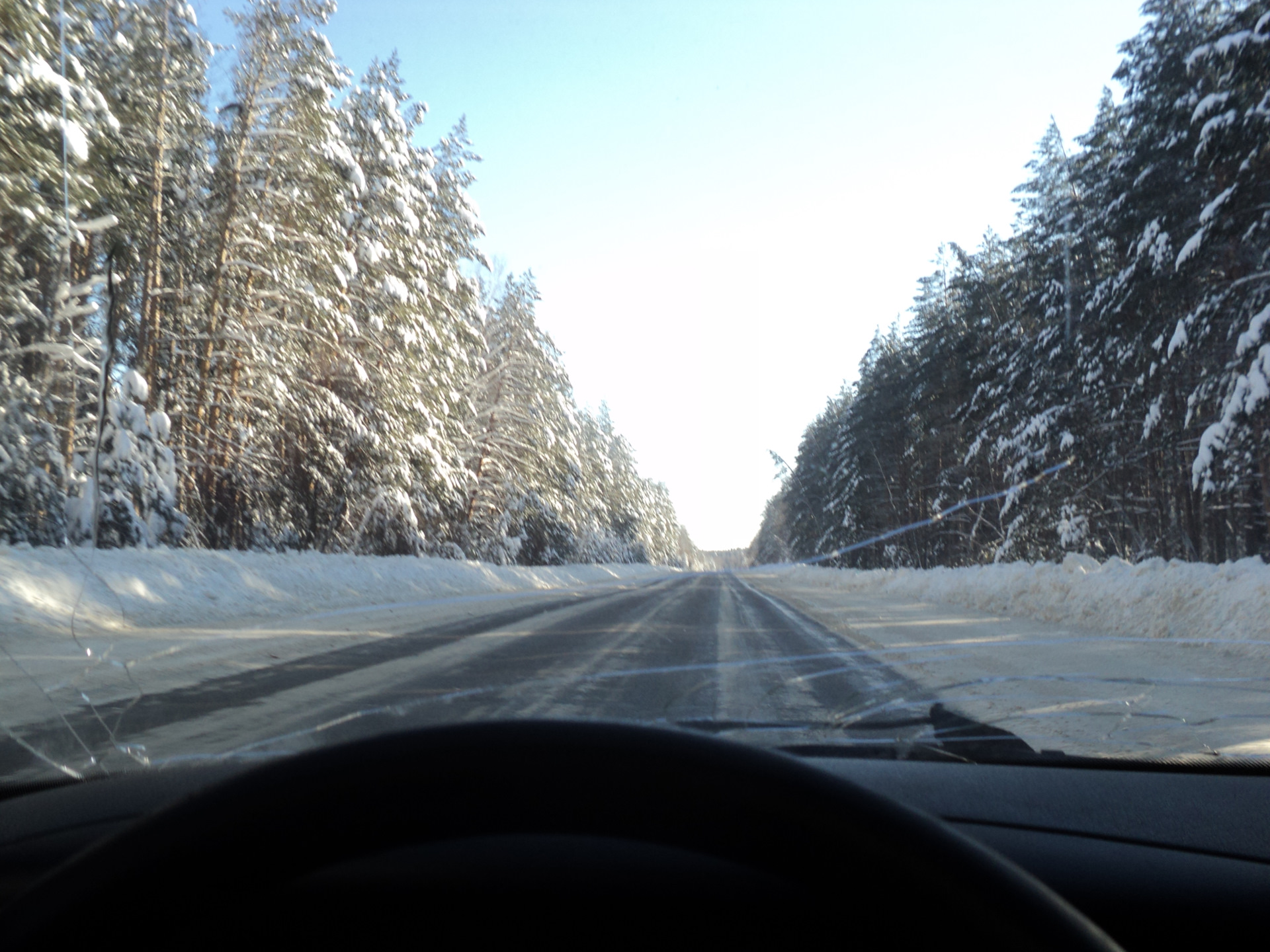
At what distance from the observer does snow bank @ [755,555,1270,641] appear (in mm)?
9492

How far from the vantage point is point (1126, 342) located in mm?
22578

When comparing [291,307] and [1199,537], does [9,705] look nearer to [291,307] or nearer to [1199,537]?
[291,307]

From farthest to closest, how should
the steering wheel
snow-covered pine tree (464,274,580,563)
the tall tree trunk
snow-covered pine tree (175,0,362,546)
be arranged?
snow-covered pine tree (464,274,580,563), snow-covered pine tree (175,0,362,546), the tall tree trunk, the steering wheel

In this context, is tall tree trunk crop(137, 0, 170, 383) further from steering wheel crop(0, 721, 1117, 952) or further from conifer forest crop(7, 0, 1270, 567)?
steering wheel crop(0, 721, 1117, 952)

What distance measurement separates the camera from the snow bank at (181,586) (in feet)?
32.1

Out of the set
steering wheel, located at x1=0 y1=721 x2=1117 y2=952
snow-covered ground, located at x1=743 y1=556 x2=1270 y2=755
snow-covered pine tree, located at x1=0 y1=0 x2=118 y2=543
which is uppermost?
snow-covered pine tree, located at x1=0 y1=0 x2=118 y2=543

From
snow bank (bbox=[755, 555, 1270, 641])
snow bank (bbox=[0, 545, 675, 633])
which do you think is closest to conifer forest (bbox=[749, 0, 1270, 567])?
snow bank (bbox=[755, 555, 1270, 641])

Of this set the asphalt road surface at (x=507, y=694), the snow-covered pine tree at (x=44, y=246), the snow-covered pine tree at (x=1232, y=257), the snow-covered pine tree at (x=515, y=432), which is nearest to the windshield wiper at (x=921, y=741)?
the asphalt road surface at (x=507, y=694)

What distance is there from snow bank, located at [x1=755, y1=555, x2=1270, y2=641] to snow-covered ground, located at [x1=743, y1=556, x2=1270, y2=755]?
0.02 meters

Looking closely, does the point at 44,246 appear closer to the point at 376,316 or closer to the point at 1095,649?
the point at 376,316

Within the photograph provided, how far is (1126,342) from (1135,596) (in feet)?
45.9

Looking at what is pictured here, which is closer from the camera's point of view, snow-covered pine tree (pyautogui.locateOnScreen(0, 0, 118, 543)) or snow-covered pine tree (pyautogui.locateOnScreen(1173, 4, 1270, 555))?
snow-covered pine tree (pyautogui.locateOnScreen(0, 0, 118, 543))

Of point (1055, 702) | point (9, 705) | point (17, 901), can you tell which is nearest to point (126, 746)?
point (9, 705)

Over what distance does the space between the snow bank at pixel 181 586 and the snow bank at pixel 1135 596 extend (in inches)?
475
